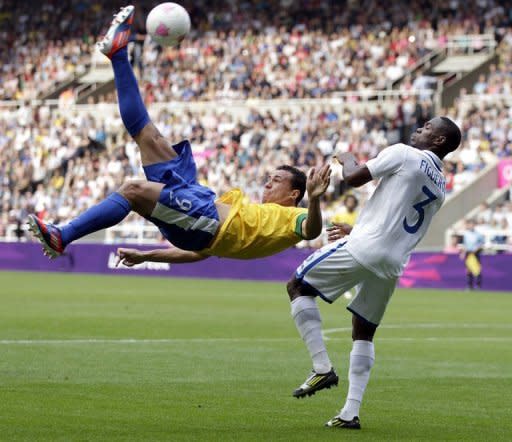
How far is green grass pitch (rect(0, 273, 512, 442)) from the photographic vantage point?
376 inches

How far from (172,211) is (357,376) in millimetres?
1928

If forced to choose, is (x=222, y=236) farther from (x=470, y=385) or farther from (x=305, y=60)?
(x=305, y=60)

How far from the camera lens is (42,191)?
46000 mm

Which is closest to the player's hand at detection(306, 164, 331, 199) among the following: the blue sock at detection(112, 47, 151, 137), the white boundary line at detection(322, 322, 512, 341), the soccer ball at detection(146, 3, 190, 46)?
the blue sock at detection(112, 47, 151, 137)

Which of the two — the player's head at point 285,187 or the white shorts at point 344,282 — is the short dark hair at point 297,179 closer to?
the player's head at point 285,187

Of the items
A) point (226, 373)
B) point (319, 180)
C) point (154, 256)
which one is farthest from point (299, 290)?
point (226, 373)

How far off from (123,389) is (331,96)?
32.5 metres

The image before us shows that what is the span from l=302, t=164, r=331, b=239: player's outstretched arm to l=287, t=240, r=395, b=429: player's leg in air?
252mm

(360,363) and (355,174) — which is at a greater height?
(355,174)

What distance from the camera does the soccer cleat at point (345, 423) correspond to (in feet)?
31.7

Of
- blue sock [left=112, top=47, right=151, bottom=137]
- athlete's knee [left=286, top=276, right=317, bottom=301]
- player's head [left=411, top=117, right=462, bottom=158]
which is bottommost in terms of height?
athlete's knee [left=286, top=276, right=317, bottom=301]

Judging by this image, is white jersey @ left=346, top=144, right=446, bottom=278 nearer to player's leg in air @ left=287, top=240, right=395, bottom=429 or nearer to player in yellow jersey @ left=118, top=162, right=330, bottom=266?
player's leg in air @ left=287, top=240, right=395, bottom=429

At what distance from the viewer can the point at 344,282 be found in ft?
32.6

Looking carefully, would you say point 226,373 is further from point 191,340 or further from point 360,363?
point 191,340
